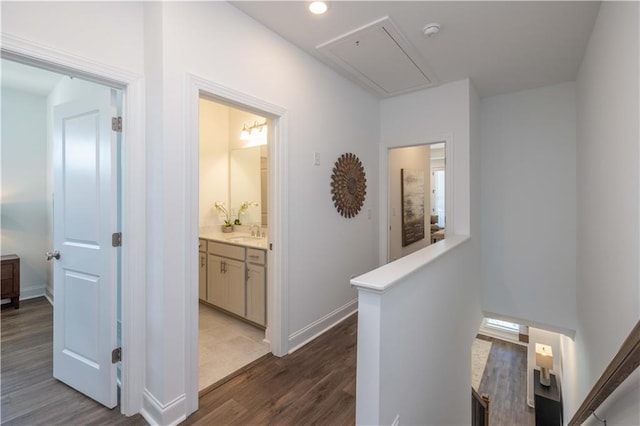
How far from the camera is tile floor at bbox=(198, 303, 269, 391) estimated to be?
2.24m

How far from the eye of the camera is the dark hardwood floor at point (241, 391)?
69.2 inches

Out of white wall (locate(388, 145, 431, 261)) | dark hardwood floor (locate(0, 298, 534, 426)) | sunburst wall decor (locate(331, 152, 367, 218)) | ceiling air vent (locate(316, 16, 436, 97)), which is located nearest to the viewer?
dark hardwood floor (locate(0, 298, 534, 426))

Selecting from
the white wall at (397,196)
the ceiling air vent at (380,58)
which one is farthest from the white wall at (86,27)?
the white wall at (397,196)

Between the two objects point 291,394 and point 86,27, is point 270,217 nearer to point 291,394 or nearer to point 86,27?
point 291,394

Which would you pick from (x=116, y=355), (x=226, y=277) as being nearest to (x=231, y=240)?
(x=226, y=277)

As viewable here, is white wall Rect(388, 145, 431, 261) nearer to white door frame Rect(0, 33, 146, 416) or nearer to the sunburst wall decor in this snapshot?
the sunburst wall decor

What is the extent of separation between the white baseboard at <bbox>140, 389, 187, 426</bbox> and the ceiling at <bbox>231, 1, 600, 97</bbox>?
8.48ft

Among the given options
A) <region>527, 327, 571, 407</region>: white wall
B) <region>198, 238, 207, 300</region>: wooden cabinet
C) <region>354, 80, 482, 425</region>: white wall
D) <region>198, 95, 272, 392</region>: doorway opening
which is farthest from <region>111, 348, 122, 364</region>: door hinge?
<region>527, 327, 571, 407</region>: white wall

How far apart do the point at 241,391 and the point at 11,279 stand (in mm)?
3506

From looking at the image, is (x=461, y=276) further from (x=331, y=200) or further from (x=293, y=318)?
(x=293, y=318)

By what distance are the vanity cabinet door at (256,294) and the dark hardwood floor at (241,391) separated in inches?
20.8

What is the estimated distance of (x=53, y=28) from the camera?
1.46 meters

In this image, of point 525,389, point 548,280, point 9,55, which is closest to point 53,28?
point 9,55

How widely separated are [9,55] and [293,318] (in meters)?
2.39
